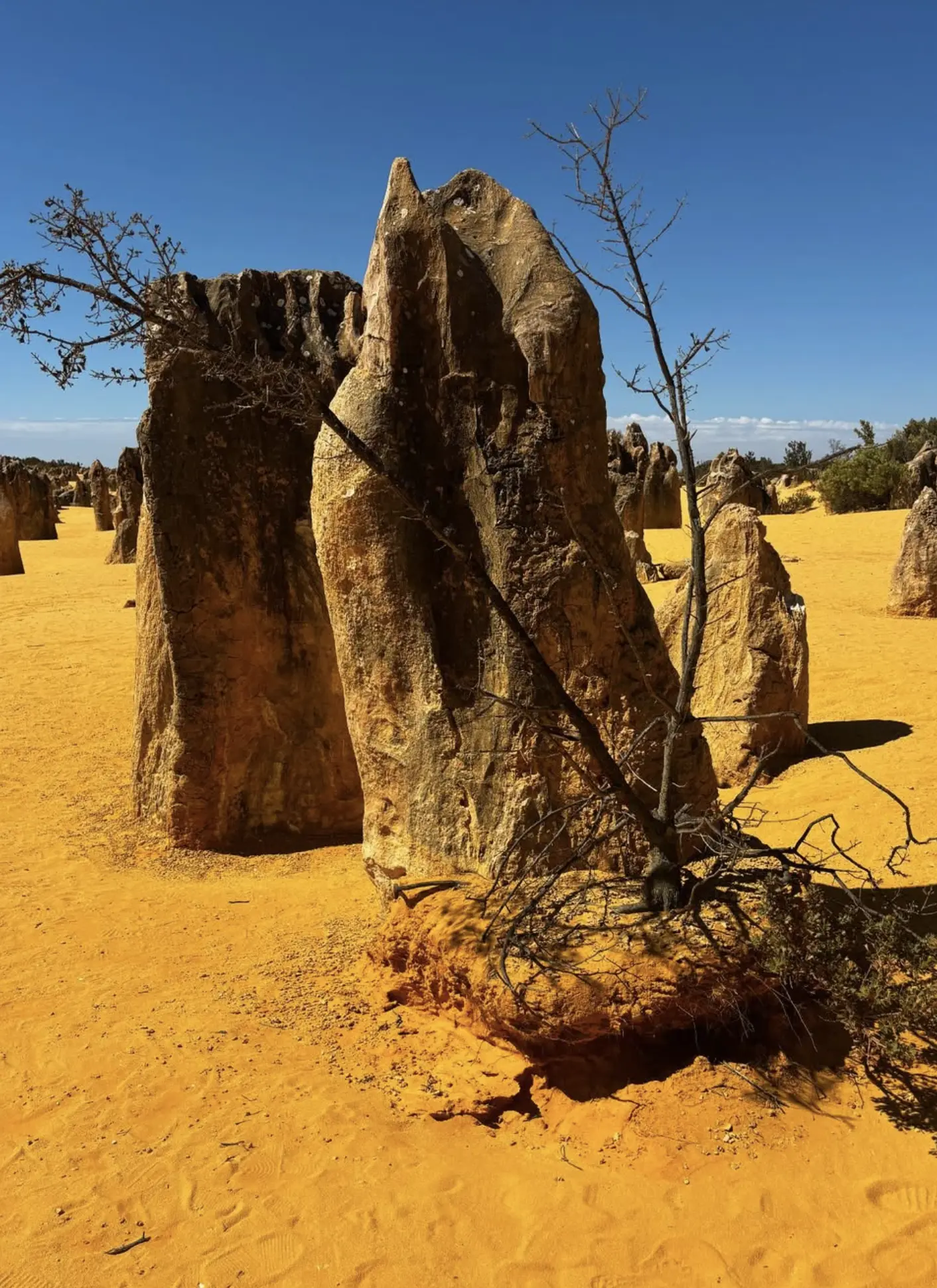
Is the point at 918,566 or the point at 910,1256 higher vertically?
the point at 918,566

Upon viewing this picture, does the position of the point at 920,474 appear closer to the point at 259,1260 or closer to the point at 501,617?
the point at 501,617

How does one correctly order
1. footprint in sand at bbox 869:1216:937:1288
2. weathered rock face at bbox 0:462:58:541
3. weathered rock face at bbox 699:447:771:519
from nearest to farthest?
footprint in sand at bbox 869:1216:937:1288 → weathered rock face at bbox 699:447:771:519 → weathered rock face at bbox 0:462:58:541

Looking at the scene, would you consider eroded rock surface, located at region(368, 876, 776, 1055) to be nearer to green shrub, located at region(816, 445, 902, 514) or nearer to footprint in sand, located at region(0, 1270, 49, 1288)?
footprint in sand, located at region(0, 1270, 49, 1288)

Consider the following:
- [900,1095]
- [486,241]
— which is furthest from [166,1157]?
[486,241]

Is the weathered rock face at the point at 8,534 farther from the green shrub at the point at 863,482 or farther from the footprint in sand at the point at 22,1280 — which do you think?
the green shrub at the point at 863,482

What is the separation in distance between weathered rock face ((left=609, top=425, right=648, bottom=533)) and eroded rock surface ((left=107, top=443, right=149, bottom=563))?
33.3 feet

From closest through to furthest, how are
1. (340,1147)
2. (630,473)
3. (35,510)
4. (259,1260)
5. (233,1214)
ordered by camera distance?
(259,1260) → (233,1214) → (340,1147) → (630,473) → (35,510)

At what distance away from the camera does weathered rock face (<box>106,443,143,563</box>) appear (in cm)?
2084

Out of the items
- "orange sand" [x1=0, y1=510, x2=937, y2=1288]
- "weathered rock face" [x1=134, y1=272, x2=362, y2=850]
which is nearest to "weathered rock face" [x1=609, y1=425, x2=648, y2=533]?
"weathered rock face" [x1=134, y1=272, x2=362, y2=850]

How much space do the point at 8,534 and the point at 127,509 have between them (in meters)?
2.62

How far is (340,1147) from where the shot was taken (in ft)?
10.3

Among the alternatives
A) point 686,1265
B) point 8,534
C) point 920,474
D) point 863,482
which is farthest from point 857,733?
point 863,482

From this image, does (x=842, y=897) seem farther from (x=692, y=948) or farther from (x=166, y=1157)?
(x=166, y=1157)

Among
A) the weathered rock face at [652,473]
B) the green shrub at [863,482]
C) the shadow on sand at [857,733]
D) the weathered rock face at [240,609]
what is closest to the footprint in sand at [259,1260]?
the weathered rock face at [240,609]
